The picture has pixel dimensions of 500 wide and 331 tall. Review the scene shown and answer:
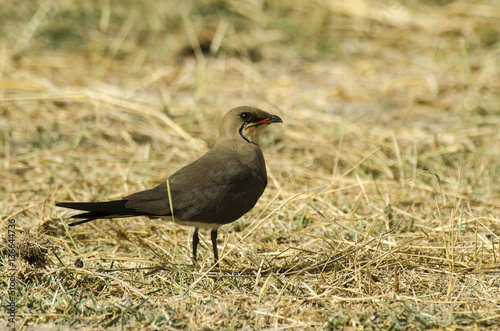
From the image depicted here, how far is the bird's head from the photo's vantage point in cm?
369

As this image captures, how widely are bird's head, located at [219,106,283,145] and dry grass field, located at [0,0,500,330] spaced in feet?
1.53

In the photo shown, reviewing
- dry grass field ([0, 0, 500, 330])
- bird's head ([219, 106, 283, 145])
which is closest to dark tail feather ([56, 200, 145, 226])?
dry grass field ([0, 0, 500, 330])

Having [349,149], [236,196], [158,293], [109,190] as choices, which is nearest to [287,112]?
[349,149]

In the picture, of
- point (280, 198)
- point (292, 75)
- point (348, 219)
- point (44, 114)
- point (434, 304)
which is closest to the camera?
point (434, 304)

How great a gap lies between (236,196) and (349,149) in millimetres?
2057

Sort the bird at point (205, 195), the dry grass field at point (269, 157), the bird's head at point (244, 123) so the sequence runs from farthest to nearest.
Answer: the bird's head at point (244, 123) < the bird at point (205, 195) < the dry grass field at point (269, 157)

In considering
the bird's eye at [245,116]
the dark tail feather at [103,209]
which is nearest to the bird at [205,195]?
the dark tail feather at [103,209]

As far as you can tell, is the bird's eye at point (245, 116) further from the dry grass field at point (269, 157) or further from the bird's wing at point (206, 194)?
the dry grass field at point (269, 157)

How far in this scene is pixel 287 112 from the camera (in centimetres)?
586

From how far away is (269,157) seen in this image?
514cm

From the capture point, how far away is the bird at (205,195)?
10.2 ft

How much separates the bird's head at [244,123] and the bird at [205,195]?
0.08 meters

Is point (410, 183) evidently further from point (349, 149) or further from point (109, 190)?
point (109, 190)

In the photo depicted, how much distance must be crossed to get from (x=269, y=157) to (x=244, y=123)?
1453 millimetres
